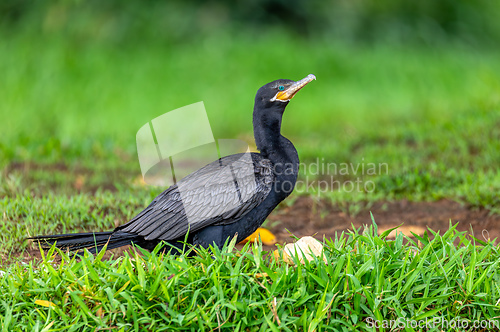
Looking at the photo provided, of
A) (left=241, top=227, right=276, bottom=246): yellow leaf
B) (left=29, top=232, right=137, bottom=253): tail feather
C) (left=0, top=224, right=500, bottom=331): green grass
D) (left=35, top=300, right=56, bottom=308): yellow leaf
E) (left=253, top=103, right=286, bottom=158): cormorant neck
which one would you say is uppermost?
(left=253, top=103, right=286, bottom=158): cormorant neck

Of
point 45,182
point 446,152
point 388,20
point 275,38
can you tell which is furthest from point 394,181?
point 388,20

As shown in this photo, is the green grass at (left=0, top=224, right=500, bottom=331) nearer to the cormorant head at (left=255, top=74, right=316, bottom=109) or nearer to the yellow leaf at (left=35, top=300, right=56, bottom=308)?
the yellow leaf at (left=35, top=300, right=56, bottom=308)

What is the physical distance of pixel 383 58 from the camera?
30.7ft

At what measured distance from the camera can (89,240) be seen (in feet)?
10.5

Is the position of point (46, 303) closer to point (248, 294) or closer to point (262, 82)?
point (248, 294)

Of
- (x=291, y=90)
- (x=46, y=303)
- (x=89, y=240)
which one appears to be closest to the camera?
(x=46, y=303)

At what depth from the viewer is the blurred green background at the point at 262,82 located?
18.7 ft

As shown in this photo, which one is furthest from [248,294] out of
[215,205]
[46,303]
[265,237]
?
[265,237]

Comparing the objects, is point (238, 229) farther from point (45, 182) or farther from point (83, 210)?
point (45, 182)

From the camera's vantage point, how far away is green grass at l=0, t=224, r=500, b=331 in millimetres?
2645

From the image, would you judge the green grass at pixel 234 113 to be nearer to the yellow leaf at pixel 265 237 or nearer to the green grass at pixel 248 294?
the yellow leaf at pixel 265 237

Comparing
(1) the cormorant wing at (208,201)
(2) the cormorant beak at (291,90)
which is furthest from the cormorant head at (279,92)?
(1) the cormorant wing at (208,201)

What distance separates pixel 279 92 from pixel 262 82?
194 inches

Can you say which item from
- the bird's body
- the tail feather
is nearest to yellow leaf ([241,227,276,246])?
the bird's body
